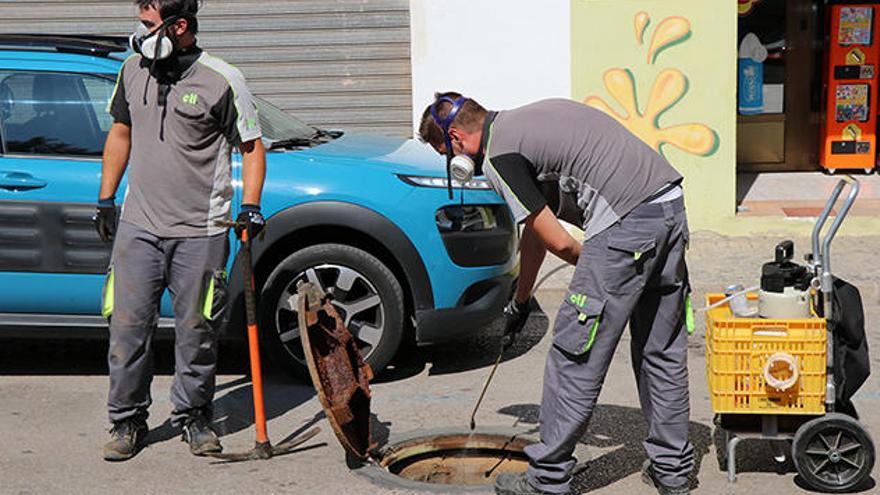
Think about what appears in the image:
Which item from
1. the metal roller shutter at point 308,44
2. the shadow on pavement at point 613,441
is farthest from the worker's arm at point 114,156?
the metal roller shutter at point 308,44

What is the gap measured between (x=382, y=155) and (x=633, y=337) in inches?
92.5

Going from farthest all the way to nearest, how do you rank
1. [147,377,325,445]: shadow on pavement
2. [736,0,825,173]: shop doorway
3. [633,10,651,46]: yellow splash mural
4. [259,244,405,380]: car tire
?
[736,0,825,173]: shop doorway
[633,10,651,46]: yellow splash mural
[259,244,405,380]: car tire
[147,377,325,445]: shadow on pavement

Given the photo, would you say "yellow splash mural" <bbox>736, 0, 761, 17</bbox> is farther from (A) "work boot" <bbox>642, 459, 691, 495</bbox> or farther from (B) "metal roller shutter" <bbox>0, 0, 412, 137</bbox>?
(A) "work boot" <bbox>642, 459, 691, 495</bbox>

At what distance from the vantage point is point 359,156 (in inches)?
275

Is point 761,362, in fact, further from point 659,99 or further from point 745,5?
point 745,5

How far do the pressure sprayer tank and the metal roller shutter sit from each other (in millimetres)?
6039

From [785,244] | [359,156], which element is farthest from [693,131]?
[785,244]

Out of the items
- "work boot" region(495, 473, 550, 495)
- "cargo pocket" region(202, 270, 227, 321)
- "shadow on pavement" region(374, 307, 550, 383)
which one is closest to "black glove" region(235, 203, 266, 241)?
"cargo pocket" region(202, 270, 227, 321)

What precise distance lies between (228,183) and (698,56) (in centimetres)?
567

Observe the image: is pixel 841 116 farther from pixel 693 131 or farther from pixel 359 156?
pixel 359 156

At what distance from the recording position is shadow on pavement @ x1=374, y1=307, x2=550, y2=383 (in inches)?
279

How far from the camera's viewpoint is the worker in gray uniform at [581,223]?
4.83 metres

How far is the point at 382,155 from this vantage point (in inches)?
279

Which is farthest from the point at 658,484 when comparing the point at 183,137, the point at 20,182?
the point at 20,182
